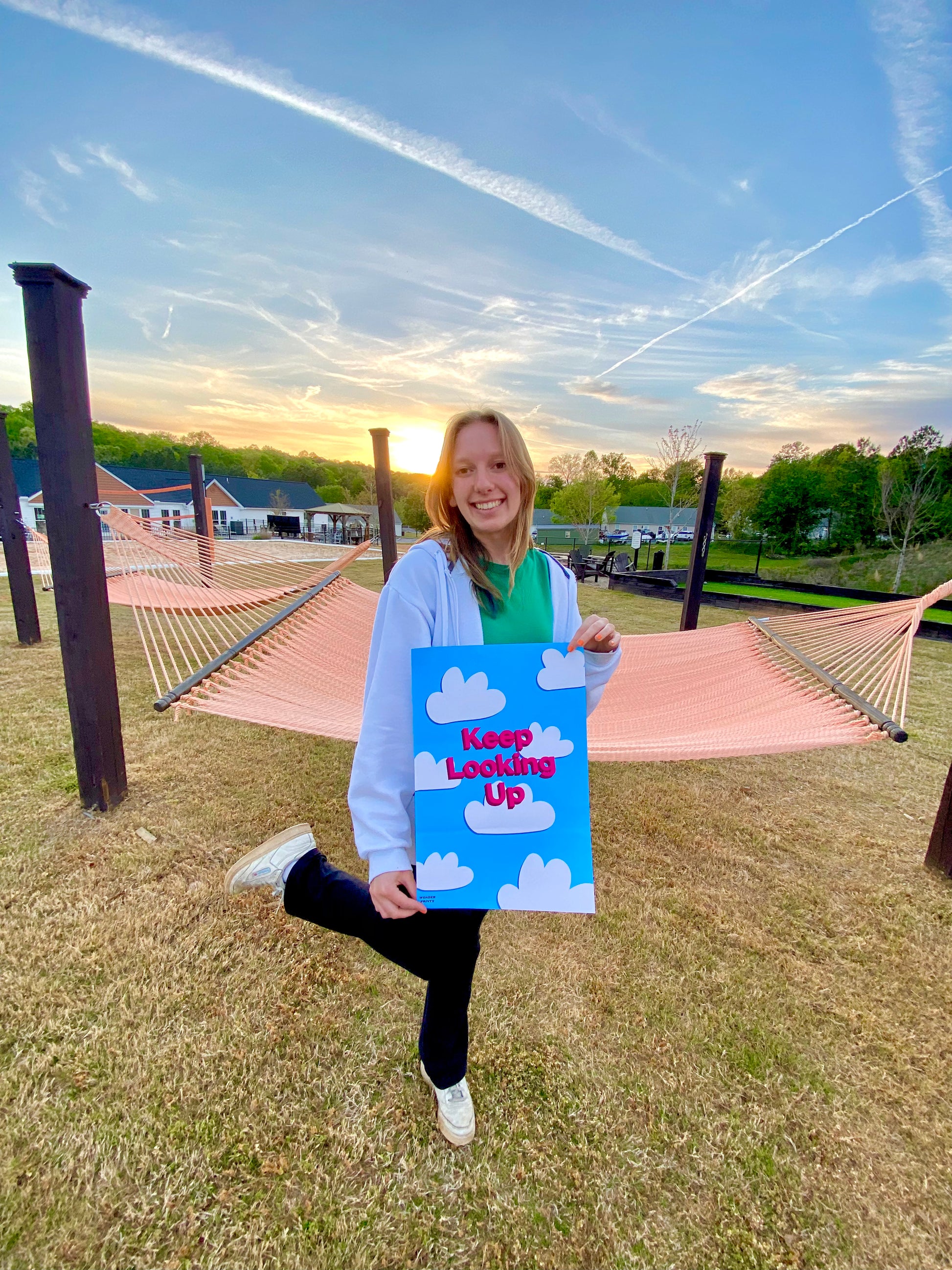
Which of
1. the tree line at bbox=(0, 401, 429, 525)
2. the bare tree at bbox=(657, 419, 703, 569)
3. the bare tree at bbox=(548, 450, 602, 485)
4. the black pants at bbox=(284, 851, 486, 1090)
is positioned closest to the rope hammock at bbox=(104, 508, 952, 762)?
the black pants at bbox=(284, 851, 486, 1090)

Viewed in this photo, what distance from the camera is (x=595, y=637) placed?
88 cm

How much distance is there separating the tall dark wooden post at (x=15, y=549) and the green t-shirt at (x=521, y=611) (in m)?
4.91

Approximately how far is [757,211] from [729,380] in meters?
9.02

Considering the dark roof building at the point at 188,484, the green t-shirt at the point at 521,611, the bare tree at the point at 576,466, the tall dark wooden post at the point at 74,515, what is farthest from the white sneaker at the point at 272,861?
the bare tree at the point at 576,466

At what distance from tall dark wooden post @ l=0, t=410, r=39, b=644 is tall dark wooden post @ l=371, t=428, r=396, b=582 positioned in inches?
121

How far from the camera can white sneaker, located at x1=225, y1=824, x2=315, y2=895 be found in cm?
130

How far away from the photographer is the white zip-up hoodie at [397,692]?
2.79 feet

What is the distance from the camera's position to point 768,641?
3.03 meters

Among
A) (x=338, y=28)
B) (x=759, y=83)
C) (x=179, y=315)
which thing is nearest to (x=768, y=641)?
(x=759, y=83)

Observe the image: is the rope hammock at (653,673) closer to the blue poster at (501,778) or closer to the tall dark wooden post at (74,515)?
the tall dark wooden post at (74,515)

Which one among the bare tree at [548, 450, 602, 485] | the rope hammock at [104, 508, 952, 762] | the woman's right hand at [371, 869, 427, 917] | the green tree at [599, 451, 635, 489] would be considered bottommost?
the rope hammock at [104, 508, 952, 762]

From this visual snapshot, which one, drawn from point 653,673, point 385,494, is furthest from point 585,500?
point 653,673

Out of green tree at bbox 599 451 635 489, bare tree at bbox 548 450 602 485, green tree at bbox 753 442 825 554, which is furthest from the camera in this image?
green tree at bbox 599 451 635 489

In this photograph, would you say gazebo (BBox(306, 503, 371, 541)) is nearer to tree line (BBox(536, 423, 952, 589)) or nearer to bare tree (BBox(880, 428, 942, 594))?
tree line (BBox(536, 423, 952, 589))
